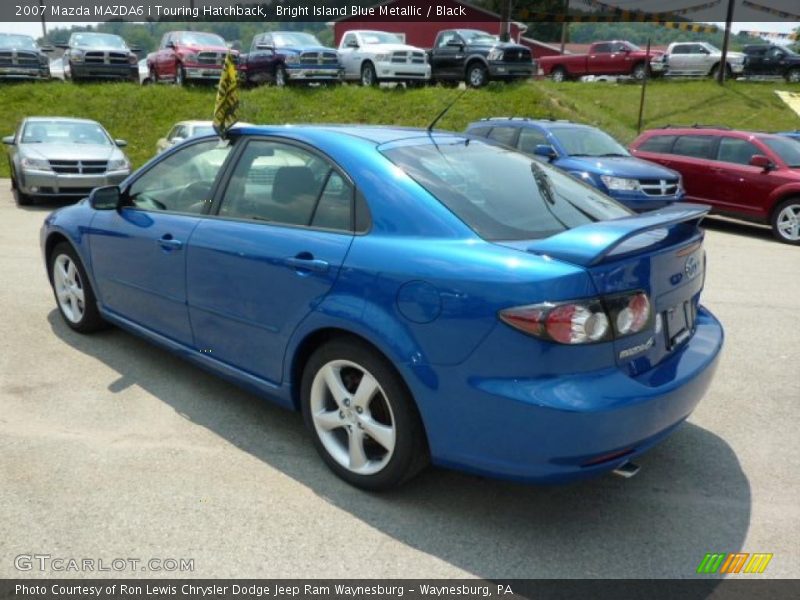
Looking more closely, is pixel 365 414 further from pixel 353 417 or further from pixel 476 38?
pixel 476 38

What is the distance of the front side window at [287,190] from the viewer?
130 inches

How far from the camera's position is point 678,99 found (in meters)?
23.8

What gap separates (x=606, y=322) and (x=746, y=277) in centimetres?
622

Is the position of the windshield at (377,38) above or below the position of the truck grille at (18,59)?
above

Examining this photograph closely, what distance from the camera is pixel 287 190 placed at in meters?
3.58

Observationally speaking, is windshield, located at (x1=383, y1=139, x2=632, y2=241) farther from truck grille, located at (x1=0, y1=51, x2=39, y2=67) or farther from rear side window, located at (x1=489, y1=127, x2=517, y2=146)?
truck grille, located at (x1=0, y1=51, x2=39, y2=67)

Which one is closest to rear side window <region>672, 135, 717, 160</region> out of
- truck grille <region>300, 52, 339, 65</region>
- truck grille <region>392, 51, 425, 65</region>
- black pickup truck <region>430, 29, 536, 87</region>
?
black pickup truck <region>430, 29, 536, 87</region>

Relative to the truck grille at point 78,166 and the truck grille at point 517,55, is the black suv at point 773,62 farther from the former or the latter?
the truck grille at point 78,166

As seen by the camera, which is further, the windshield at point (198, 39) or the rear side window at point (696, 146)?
the windshield at point (198, 39)

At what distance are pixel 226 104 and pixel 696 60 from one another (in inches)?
1100

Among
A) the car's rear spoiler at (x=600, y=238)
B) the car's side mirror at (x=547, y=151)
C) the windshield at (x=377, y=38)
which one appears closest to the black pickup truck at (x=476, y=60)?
the windshield at (x=377, y=38)

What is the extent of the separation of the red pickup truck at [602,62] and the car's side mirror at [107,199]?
2697 centimetres

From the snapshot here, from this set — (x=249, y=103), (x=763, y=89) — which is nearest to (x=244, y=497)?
(x=249, y=103)

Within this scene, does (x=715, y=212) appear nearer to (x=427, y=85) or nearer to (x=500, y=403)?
(x=500, y=403)
